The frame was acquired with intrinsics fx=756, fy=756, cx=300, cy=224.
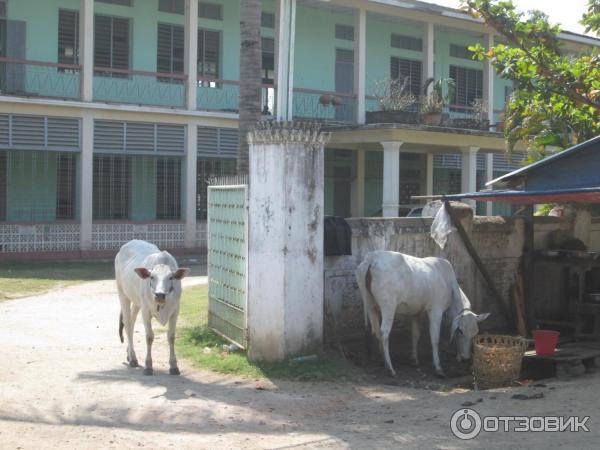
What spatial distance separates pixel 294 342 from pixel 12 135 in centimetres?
1373

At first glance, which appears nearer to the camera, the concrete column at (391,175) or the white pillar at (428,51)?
the concrete column at (391,175)

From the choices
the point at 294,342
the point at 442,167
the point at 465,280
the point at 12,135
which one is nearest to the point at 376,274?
the point at 294,342

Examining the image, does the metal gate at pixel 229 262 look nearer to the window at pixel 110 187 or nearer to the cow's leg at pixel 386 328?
the cow's leg at pixel 386 328

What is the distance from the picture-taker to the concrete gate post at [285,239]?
8.85 meters

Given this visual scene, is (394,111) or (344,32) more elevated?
(344,32)

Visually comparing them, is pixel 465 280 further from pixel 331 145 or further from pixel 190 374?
pixel 331 145

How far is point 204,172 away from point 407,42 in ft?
32.7

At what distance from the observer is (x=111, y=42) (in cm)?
2295

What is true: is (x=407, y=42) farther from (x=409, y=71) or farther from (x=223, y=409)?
(x=223, y=409)

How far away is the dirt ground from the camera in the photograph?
6.41 m

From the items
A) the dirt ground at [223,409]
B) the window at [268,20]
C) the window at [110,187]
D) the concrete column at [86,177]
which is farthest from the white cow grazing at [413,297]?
the window at [268,20]

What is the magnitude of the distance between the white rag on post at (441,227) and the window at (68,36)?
50.2 ft

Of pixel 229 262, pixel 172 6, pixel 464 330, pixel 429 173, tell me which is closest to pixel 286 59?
pixel 229 262

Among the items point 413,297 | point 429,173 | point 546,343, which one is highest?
point 429,173
